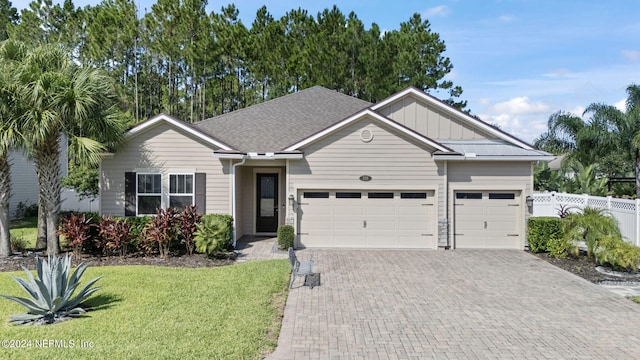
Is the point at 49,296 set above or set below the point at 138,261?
above

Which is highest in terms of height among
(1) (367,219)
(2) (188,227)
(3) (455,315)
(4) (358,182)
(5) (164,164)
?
(5) (164,164)

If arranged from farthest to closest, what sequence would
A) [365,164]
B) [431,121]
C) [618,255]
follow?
[431,121] < [365,164] < [618,255]

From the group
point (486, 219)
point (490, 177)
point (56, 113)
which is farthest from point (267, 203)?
point (490, 177)

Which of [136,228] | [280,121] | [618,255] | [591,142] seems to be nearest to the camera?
[618,255]

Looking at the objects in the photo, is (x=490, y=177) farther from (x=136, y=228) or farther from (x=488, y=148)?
(x=136, y=228)

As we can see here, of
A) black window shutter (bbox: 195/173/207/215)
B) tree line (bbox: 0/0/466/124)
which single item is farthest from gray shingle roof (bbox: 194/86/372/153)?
tree line (bbox: 0/0/466/124)

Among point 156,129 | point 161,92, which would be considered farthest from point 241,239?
point 161,92

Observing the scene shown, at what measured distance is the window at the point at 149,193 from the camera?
1328 centimetres

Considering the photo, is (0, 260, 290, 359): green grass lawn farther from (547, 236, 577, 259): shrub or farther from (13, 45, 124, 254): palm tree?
(547, 236, 577, 259): shrub

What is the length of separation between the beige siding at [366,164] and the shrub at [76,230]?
6154 mm

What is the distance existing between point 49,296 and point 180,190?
22.6ft

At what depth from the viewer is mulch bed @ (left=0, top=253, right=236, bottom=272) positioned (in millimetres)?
11047

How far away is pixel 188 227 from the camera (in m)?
12.0

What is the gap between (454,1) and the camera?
557 inches
